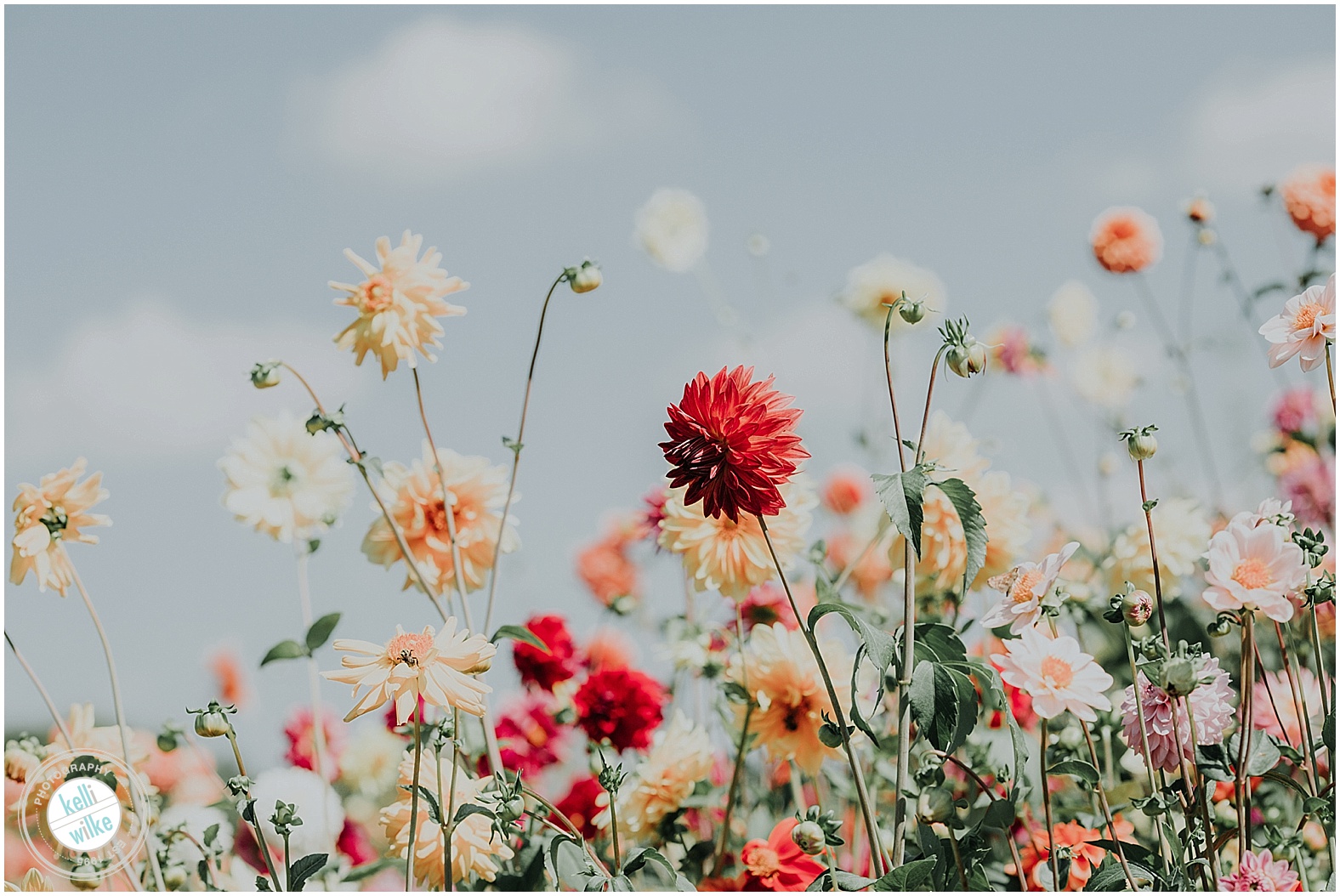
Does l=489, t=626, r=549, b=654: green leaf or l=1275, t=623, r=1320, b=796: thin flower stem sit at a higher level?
l=489, t=626, r=549, b=654: green leaf

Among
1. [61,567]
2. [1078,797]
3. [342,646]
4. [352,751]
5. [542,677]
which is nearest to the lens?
[342,646]

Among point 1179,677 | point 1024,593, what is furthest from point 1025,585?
point 1179,677

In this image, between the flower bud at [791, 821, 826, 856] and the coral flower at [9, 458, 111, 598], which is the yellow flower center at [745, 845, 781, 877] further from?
the coral flower at [9, 458, 111, 598]

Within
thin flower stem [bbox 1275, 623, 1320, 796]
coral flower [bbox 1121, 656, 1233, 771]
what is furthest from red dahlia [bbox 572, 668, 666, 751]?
thin flower stem [bbox 1275, 623, 1320, 796]

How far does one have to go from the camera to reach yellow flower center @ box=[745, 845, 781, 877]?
0.81 m

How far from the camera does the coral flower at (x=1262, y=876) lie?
69cm

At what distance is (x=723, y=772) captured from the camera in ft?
3.98

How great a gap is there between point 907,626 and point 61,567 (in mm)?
693

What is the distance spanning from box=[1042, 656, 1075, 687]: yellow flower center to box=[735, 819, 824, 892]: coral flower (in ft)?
0.86

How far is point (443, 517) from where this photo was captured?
91 centimetres

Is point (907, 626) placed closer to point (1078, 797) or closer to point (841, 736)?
point (841, 736)

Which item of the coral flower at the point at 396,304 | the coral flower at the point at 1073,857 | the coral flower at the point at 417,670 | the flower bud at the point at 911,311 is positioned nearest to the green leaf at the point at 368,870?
the coral flower at the point at 417,670

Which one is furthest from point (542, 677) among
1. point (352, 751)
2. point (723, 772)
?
point (352, 751)

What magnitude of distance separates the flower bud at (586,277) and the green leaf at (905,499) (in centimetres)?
30
